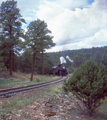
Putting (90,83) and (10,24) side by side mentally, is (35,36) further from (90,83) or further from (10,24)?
(90,83)

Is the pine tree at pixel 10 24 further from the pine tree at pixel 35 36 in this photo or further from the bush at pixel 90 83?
the bush at pixel 90 83

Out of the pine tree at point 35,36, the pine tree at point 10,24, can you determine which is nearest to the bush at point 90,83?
the pine tree at point 35,36

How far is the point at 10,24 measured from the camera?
29250mm

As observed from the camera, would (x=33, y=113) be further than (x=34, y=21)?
No

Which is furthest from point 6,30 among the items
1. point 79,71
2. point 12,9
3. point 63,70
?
point 79,71

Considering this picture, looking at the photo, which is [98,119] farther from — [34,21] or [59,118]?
[34,21]

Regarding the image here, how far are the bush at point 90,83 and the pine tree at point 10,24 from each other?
69.7ft

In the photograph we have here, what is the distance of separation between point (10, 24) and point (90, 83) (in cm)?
2460

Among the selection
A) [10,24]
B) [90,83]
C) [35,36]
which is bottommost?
[90,83]

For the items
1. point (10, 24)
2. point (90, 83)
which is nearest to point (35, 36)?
point (10, 24)

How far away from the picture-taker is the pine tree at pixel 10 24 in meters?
28.8

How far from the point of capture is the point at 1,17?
97.7 feet

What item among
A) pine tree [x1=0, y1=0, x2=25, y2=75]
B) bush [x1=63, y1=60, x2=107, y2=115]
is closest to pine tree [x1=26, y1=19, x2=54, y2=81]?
pine tree [x1=0, y1=0, x2=25, y2=75]

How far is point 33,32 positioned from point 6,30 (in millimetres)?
8223
